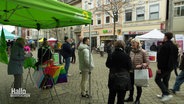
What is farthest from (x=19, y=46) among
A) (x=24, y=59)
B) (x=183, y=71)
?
(x=183, y=71)

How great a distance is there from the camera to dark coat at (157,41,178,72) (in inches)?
243

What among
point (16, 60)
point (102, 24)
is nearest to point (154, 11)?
point (102, 24)

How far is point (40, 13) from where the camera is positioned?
23.3ft

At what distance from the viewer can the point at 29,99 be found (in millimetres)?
6570

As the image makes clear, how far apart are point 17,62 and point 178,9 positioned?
867 inches

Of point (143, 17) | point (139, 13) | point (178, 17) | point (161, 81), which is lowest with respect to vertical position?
point (161, 81)

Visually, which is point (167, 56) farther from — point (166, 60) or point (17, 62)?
point (17, 62)

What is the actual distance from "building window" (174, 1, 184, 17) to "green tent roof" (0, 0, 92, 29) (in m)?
19.3

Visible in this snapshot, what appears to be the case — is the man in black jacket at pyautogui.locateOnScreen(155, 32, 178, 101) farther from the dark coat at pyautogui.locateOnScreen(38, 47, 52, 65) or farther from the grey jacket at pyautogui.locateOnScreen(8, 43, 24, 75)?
the grey jacket at pyautogui.locateOnScreen(8, 43, 24, 75)

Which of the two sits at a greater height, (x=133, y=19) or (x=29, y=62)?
(x=133, y=19)

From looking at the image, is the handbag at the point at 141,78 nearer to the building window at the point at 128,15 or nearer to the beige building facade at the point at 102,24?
the building window at the point at 128,15

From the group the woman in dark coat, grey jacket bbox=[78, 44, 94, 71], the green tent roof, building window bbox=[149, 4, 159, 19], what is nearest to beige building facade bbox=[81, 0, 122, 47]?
building window bbox=[149, 4, 159, 19]

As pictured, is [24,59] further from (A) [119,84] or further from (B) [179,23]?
(B) [179,23]

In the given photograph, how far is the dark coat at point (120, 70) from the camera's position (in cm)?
471
